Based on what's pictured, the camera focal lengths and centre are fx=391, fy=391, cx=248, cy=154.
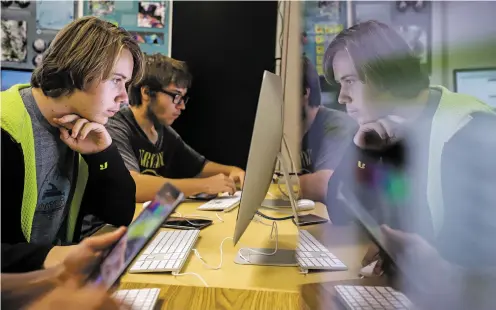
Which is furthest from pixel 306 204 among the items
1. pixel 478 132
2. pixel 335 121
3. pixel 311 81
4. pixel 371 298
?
pixel 478 132

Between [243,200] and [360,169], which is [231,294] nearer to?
[243,200]

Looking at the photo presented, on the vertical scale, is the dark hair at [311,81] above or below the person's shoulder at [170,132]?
above

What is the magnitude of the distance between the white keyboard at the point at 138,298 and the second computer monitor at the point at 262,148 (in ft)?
0.78

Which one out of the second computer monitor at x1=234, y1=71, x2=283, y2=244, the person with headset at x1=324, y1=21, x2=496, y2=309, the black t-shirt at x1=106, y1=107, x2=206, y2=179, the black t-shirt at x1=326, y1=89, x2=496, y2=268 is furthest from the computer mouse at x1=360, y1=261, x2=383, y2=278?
the black t-shirt at x1=106, y1=107, x2=206, y2=179

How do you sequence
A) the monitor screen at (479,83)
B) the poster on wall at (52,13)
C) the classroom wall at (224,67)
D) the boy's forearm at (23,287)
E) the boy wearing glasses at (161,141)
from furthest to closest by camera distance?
the classroom wall at (224,67) → the boy wearing glasses at (161,141) → the poster on wall at (52,13) → the boy's forearm at (23,287) → the monitor screen at (479,83)

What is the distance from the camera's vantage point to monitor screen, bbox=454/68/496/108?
2.23 feet

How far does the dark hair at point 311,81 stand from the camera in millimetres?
1540

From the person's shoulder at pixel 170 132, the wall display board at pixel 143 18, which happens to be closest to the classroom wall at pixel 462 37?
the wall display board at pixel 143 18

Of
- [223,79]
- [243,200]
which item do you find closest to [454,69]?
[243,200]

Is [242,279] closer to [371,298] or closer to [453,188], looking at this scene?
[371,298]

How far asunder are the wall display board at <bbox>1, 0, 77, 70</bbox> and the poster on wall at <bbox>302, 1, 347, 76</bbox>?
833 millimetres

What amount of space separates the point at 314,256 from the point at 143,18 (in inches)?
41.6

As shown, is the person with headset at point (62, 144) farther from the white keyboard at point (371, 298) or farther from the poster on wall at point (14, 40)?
the white keyboard at point (371, 298)

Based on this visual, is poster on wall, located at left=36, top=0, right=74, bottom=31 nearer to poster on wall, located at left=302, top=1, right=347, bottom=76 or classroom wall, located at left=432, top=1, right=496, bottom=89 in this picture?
poster on wall, located at left=302, top=1, right=347, bottom=76
